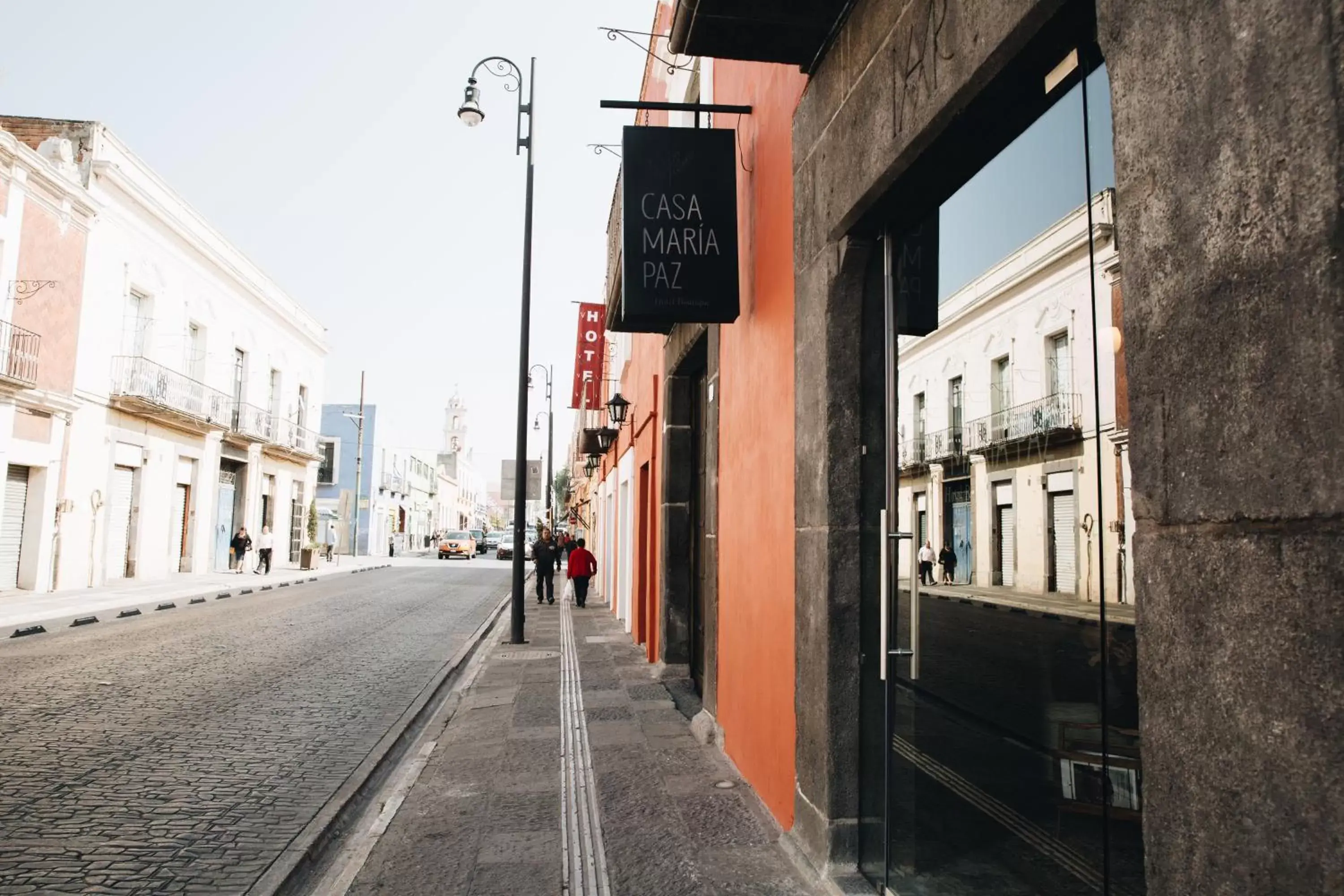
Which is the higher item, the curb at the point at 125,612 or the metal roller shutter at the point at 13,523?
the metal roller shutter at the point at 13,523

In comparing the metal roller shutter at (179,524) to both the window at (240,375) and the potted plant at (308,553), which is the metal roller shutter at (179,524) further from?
the potted plant at (308,553)

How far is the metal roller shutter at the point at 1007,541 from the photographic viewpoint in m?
2.86

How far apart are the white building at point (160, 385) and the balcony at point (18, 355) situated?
1.62 meters

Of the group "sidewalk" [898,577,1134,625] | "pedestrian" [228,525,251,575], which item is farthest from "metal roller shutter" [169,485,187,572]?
"sidewalk" [898,577,1134,625]

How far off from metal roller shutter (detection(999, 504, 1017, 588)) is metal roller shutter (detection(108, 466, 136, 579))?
942 inches

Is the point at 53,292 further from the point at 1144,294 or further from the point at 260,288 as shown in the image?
the point at 1144,294

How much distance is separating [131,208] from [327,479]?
33.2 m

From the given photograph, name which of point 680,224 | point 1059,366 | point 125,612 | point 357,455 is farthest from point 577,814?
point 357,455

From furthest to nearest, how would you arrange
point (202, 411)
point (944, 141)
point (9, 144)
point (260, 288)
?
point (260, 288)
point (202, 411)
point (9, 144)
point (944, 141)

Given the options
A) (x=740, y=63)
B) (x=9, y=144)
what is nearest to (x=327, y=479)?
(x=9, y=144)

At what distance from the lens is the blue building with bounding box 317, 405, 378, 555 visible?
175 ft

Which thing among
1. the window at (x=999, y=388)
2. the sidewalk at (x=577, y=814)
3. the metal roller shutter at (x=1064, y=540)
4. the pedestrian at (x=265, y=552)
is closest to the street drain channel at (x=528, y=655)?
the sidewalk at (x=577, y=814)

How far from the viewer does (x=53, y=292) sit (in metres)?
19.5

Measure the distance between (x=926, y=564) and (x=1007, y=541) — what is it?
609 millimetres
